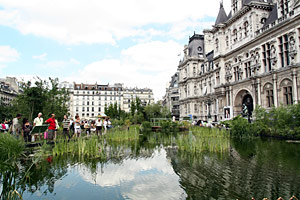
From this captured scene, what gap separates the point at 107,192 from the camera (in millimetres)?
5566

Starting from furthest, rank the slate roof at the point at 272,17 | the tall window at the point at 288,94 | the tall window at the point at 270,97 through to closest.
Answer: the tall window at the point at 270,97
the slate roof at the point at 272,17
the tall window at the point at 288,94

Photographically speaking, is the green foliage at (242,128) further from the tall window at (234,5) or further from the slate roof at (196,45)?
the slate roof at (196,45)

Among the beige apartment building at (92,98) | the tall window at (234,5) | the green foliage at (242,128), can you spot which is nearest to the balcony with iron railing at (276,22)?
the tall window at (234,5)

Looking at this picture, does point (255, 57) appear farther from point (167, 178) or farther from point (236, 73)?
point (167, 178)

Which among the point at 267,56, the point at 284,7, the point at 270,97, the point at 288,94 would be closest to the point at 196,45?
the point at 267,56

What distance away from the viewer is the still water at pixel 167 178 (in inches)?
208

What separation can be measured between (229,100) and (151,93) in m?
61.3

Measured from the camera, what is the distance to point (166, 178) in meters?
6.82

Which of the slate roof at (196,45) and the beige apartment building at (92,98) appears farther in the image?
the beige apartment building at (92,98)

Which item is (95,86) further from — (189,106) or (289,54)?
(289,54)

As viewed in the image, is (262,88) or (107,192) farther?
(262,88)

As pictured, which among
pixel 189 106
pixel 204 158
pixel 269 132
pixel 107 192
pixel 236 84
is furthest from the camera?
pixel 189 106

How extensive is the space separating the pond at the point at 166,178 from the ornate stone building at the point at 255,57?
1365 cm

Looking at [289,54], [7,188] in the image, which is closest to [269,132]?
[289,54]
